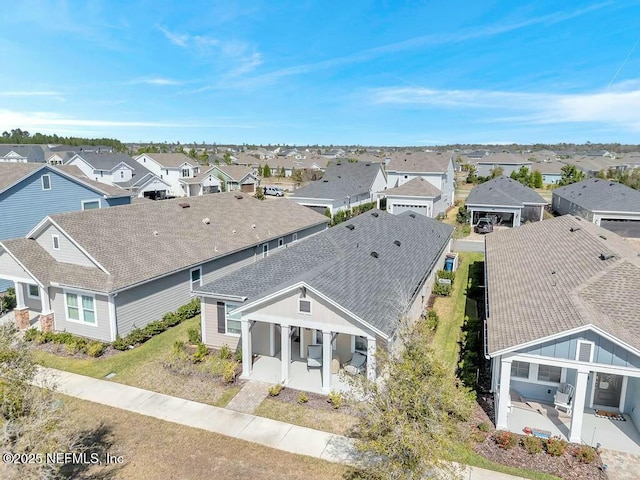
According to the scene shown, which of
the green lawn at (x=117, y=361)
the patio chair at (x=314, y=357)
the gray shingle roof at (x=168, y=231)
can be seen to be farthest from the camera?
the gray shingle roof at (x=168, y=231)

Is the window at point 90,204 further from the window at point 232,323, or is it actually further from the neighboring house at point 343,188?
the neighboring house at point 343,188

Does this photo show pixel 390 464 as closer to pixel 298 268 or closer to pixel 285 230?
pixel 298 268

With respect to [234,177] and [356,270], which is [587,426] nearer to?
[356,270]

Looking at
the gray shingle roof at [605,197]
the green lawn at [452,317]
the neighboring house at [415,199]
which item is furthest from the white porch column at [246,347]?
the gray shingle roof at [605,197]

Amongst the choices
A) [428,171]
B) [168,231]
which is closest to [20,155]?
[428,171]

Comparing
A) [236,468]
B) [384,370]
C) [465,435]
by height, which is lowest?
[236,468]

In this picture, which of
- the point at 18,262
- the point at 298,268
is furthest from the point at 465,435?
the point at 18,262
